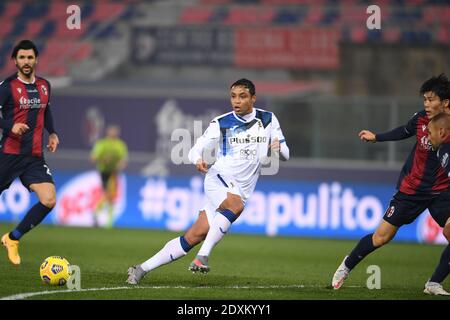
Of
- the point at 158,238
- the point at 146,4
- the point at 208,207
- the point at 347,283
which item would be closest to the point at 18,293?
the point at 208,207

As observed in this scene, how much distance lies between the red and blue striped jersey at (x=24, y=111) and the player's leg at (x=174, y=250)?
2188 mm

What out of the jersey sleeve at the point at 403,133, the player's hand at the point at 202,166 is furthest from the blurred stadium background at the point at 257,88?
the player's hand at the point at 202,166

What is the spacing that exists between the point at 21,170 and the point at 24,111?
2.22ft

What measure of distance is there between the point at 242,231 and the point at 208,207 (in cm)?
1021

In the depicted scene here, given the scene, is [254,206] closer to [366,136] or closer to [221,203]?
[221,203]

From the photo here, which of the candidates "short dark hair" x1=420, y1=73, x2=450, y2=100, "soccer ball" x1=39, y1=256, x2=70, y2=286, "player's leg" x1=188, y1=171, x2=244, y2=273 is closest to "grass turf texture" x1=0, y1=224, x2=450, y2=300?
"soccer ball" x1=39, y1=256, x2=70, y2=286

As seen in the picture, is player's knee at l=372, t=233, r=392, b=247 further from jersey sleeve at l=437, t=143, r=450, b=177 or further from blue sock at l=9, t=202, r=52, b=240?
blue sock at l=9, t=202, r=52, b=240

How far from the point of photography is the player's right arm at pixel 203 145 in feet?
30.3

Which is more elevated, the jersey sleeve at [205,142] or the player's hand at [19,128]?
the player's hand at [19,128]

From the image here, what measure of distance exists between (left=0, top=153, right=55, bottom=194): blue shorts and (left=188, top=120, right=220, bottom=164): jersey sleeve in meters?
2.22

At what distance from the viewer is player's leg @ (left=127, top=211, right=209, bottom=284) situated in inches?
371

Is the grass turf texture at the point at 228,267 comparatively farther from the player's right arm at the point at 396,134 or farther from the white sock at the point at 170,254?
the player's right arm at the point at 396,134

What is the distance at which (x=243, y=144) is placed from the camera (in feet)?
32.2
